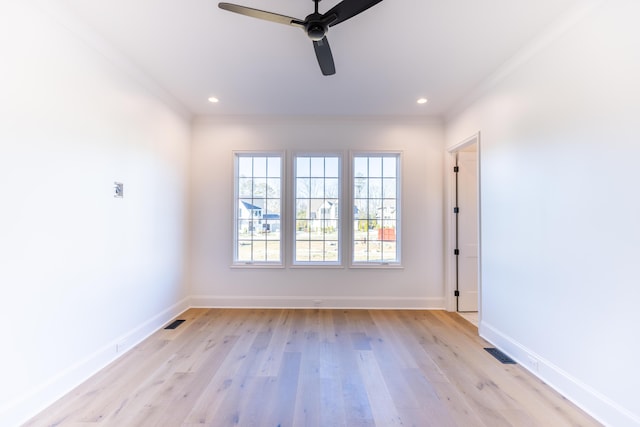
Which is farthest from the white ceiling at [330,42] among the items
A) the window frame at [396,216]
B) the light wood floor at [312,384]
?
the light wood floor at [312,384]

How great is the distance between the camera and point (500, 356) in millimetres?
2631

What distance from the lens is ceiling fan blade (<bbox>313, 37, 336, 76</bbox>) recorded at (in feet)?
6.27

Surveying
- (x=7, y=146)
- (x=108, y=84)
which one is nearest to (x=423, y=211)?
(x=108, y=84)

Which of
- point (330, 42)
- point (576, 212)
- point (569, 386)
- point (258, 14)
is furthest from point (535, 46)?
point (569, 386)

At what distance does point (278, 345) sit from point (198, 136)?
10.4 ft

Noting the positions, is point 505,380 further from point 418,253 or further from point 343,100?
point 343,100

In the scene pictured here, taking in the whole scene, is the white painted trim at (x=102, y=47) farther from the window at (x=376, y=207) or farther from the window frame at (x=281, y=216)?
the window at (x=376, y=207)

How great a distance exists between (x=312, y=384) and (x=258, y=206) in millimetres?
A: 2652

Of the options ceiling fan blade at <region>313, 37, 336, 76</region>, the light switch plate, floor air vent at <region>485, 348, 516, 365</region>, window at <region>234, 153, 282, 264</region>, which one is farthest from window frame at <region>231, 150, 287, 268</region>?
floor air vent at <region>485, 348, 516, 365</region>

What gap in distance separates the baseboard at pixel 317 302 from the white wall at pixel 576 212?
1.26 metres

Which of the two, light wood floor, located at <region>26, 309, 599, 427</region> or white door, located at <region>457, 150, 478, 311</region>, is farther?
white door, located at <region>457, 150, 478, 311</region>

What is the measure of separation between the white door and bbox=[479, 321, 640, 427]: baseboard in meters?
1.10

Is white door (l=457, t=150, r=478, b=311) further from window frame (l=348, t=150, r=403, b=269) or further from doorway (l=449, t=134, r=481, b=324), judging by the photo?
window frame (l=348, t=150, r=403, b=269)

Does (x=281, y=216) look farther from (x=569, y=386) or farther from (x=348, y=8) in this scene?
(x=569, y=386)
